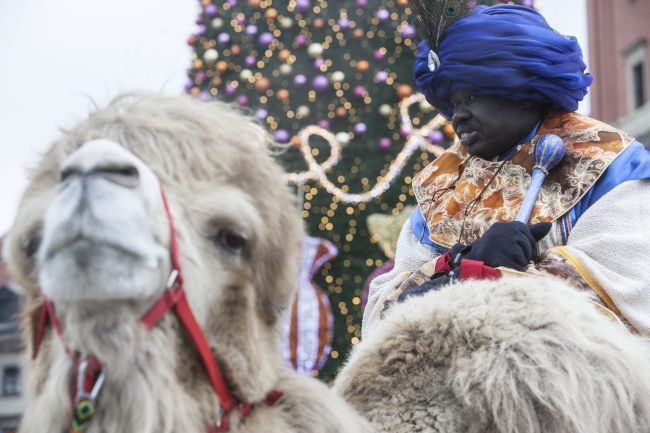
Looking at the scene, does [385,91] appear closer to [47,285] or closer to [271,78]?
[271,78]

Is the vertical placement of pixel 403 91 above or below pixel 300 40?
below

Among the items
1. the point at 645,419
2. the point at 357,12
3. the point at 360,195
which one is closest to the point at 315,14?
the point at 357,12

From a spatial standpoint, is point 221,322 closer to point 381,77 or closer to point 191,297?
point 191,297

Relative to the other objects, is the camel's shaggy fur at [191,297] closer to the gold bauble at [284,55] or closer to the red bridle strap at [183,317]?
the red bridle strap at [183,317]

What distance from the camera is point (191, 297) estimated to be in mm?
1436

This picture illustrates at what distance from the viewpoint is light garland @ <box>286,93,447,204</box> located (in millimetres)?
7227

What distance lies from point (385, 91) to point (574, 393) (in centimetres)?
593

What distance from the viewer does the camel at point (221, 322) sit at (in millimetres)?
1308

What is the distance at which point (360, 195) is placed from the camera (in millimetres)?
7266

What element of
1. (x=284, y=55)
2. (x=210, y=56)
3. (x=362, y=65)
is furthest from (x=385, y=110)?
(x=210, y=56)

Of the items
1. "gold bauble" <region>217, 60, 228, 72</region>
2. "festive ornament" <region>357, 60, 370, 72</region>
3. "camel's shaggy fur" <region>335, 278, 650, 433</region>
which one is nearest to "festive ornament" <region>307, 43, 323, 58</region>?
"festive ornament" <region>357, 60, 370, 72</region>

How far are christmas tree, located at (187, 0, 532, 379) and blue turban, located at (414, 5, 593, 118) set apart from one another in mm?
4758

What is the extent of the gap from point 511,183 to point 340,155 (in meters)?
4.93

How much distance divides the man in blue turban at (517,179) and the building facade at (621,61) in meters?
15.0
